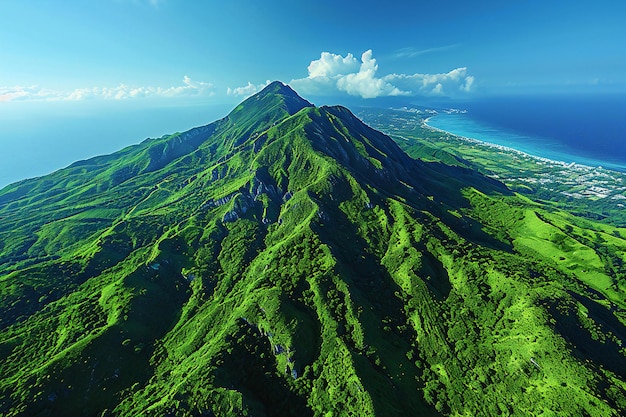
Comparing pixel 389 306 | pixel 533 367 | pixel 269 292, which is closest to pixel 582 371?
pixel 533 367

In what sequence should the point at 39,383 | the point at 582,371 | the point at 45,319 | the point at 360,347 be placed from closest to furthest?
the point at 582,371, the point at 39,383, the point at 360,347, the point at 45,319

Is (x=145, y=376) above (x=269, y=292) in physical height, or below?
below

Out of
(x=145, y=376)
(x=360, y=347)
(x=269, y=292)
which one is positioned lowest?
(x=145, y=376)

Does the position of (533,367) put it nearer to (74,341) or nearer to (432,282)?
(432,282)

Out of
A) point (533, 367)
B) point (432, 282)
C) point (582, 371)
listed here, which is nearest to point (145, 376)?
point (432, 282)

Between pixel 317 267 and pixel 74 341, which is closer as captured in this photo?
pixel 74 341

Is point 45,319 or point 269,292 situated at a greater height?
point 269,292

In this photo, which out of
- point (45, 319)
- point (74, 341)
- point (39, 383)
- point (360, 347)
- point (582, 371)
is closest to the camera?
point (582, 371)

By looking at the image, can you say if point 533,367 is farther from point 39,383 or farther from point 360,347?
point 39,383

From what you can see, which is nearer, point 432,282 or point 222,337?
point 222,337
